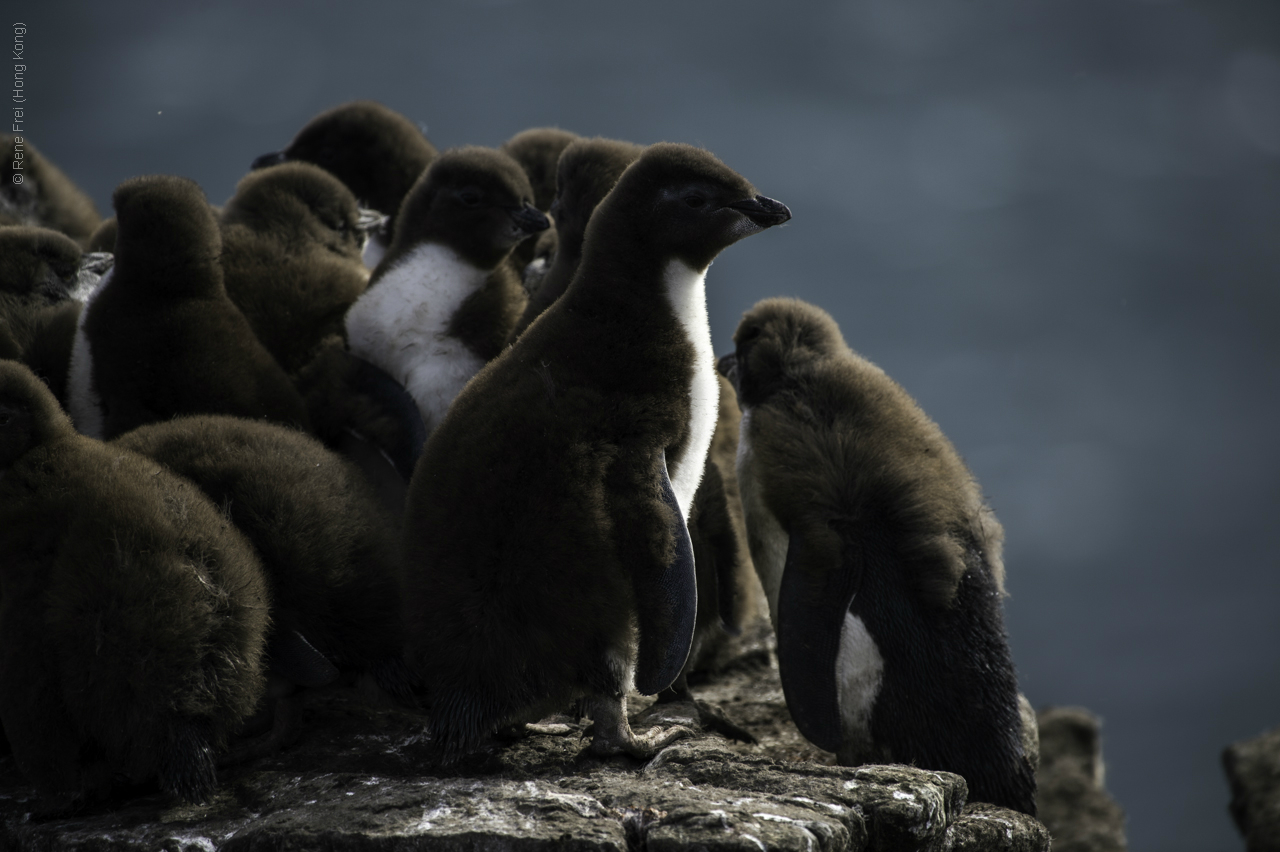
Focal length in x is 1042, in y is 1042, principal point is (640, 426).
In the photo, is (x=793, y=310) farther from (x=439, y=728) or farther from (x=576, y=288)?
(x=439, y=728)

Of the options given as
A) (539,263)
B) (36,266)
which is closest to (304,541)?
(539,263)

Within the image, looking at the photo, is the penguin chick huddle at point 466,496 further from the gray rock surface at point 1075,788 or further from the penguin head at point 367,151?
the gray rock surface at point 1075,788

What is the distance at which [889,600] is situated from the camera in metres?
2.65

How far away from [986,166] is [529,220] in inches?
1096

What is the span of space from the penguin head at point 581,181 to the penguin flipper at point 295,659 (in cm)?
141

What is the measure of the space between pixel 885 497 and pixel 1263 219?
2802 centimetres

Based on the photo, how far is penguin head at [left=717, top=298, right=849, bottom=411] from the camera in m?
3.10

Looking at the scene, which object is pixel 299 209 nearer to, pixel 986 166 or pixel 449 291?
pixel 449 291

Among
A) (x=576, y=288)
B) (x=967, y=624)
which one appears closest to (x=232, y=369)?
(x=576, y=288)

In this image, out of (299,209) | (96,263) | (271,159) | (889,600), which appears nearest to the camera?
(889,600)

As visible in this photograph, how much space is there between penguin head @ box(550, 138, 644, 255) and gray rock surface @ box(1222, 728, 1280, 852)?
363cm

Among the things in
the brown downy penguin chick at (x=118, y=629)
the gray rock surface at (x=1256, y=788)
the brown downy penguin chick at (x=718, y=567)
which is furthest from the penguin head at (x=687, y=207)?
the gray rock surface at (x=1256, y=788)

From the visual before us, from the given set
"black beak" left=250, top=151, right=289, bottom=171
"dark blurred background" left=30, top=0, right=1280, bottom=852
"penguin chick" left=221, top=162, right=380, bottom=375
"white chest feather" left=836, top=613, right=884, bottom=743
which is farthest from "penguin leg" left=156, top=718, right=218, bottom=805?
"dark blurred background" left=30, top=0, right=1280, bottom=852

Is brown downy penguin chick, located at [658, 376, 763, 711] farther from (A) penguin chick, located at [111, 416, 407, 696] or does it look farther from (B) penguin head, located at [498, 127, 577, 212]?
(B) penguin head, located at [498, 127, 577, 212]
